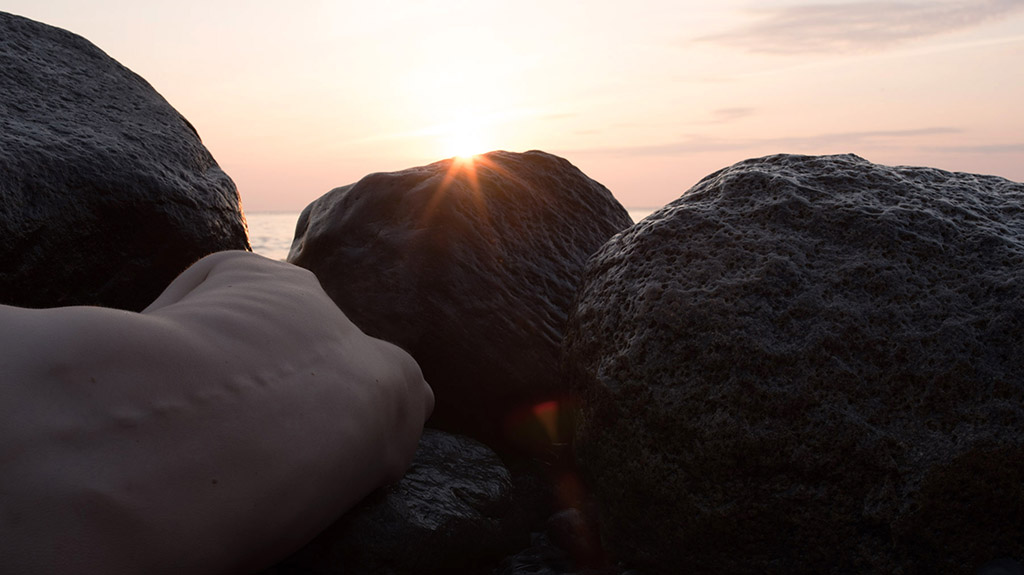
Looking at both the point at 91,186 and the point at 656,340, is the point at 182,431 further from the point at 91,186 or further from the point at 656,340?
the point at 91,186

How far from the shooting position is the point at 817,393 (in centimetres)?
256

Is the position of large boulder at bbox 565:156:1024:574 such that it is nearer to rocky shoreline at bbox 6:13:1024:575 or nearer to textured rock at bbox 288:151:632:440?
rocky shoreline at bbox 6:13:1024:575

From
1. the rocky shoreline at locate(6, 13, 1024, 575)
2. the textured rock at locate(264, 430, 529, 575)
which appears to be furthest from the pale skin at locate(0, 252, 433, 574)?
the rocky shoreline at locate(6, 13, 1024, 575)

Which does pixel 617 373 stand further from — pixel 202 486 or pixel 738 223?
pixel 202 486

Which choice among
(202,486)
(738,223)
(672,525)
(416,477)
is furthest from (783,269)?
(202,486)

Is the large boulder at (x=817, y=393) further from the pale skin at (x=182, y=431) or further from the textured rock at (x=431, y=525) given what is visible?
the pale skin at (x=182, y=431)

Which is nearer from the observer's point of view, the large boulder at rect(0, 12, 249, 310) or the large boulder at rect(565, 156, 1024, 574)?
the large boulder at rect(565, 156, 1024, 574)

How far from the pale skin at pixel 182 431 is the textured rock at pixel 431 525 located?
0.19 meters

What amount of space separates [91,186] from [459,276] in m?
1.66

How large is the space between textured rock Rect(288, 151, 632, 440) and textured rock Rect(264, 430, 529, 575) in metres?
0.50

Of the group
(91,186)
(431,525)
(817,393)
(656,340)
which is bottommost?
(431,525)

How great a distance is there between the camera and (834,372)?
2576mm

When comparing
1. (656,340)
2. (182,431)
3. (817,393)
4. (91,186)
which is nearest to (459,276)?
(656,340)

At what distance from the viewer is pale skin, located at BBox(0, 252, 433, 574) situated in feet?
5.77
